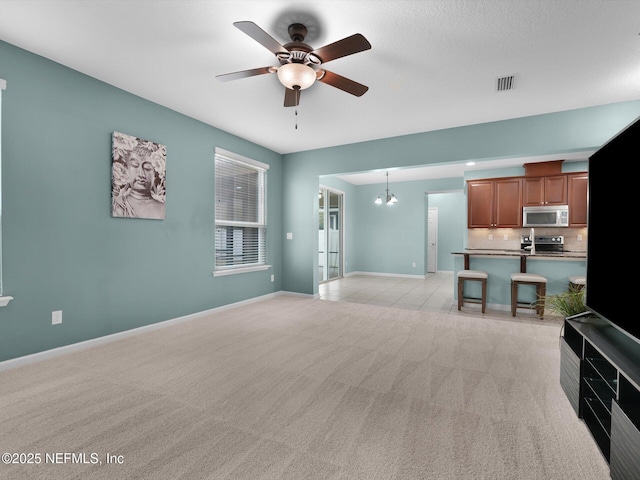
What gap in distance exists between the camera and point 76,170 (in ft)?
9.90

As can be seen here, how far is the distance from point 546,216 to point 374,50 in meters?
4.65

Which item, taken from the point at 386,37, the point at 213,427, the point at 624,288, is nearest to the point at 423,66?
the point at 386,37

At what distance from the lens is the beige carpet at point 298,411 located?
5.09 feet

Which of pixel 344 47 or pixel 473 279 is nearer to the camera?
pixel 344 47

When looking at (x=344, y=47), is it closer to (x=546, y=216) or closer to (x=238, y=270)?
(x=238, y=270)

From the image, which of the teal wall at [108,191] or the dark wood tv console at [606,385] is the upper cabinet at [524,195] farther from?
the dark wood tv console at [606,385]

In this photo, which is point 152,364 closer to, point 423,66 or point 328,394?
point 328,394

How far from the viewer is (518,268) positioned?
4973 millimetres

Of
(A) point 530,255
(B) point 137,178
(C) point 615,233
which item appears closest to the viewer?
(C) point 615,233

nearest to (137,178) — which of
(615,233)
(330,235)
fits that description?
(615,233)

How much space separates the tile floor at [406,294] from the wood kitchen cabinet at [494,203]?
1587 mm

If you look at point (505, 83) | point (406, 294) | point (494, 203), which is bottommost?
point (406, 294)

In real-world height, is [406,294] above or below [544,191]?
below

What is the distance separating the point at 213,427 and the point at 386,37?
304 centimetres
